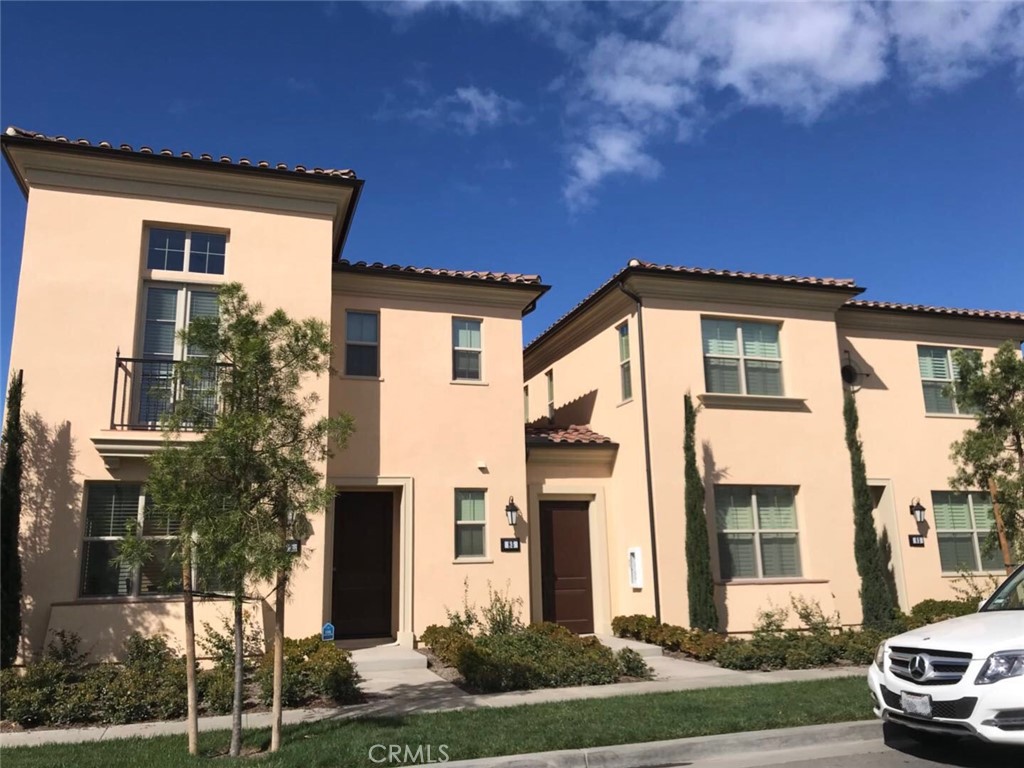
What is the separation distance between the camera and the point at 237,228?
1165cm

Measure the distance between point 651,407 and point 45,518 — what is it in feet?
30.5

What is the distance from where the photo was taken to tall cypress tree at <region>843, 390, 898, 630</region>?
13.0 m

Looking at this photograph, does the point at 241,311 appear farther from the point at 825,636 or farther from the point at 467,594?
the point at 825,636

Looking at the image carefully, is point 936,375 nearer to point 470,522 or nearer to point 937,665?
point 470,522

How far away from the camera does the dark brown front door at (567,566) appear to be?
1369 cm

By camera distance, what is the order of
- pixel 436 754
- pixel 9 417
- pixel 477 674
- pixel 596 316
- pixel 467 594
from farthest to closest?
1. pixel 596 316
2. pixel 467 594
3. pixel 9 417
4. pixel 477 674
5. pixel 436 754

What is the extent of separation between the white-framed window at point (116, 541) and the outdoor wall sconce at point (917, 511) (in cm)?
1277

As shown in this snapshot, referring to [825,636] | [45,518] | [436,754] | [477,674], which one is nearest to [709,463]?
[825,636]

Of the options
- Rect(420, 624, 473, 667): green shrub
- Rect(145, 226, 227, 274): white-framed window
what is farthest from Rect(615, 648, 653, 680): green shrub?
Rect(145, 226, 227, 274): white-framed window

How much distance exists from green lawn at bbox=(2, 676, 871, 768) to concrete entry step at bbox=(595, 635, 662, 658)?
10.2 feet

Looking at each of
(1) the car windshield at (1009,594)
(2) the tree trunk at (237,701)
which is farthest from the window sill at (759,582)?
(2) the tree trunk at (237,701)

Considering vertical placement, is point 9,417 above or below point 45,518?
above

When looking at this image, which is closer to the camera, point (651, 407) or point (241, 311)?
point (241, 311)

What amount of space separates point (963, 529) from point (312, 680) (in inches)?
499
